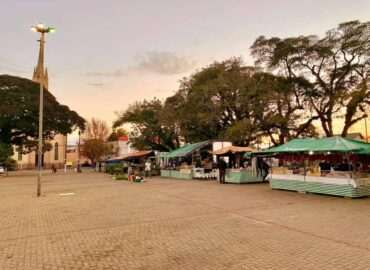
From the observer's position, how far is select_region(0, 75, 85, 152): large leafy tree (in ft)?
124

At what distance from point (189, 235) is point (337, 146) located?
9.68 m

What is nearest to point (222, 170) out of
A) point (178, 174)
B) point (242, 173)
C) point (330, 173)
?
point (242, 173)

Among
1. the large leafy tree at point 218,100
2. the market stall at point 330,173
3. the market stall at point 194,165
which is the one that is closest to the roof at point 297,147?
the market stall at point 330,173

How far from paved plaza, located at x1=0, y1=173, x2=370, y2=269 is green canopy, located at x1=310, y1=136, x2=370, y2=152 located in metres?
2.28

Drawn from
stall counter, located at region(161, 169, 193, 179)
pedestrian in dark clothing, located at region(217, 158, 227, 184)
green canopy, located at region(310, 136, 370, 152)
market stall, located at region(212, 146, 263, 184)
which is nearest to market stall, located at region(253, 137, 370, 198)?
green canopy, located at region(310, 136, 370, 152)

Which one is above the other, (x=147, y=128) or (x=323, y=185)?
(x=147, y=128)

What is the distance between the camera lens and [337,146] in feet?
47.2

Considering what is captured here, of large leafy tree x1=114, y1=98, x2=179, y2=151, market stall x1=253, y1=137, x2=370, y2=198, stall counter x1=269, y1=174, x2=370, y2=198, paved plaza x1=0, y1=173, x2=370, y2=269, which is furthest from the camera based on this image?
large leafy tree x1=114, y1=98, x2=179, y2=151

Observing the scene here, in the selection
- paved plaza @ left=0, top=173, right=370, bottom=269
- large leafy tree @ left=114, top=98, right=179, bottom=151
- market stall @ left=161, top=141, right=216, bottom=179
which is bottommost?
paved plaza @ left=0, top=173, right=370, bottom=269

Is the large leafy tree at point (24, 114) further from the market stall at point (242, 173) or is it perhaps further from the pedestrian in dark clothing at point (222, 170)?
the pedestrian in dark clothing at point (222, 170)

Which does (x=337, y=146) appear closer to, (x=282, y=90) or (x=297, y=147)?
(x=297, y=147)

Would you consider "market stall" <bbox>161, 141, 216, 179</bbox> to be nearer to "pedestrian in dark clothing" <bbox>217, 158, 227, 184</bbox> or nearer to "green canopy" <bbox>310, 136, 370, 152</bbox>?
"pedestrian in dark clothing" <bbox>217, 158, 227, 184</bbox>

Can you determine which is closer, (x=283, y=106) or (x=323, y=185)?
(x=323, y=185)

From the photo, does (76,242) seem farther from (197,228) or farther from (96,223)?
(197,228)
